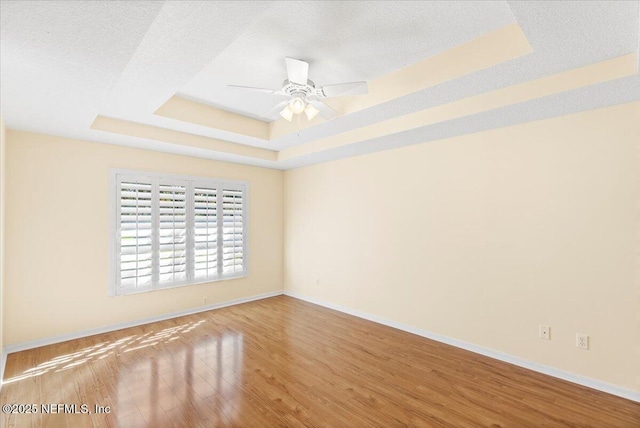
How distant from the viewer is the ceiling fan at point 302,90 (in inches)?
89.4

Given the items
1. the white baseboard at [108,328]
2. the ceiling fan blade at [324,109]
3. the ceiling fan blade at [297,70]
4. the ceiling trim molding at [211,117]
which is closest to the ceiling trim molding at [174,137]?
the ceiling trim molding at [211,117]

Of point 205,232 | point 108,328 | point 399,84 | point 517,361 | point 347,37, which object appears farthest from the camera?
point 205,232

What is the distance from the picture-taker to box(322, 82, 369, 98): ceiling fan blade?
2.32 metres

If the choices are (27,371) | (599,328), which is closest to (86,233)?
(27,371)

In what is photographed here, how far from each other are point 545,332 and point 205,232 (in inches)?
172

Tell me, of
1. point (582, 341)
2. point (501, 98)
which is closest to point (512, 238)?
point (582, 341)

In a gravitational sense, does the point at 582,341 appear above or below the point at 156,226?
below

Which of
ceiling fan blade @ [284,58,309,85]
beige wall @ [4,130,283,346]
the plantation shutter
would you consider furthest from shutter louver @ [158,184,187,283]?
ceiling fan blade @ [284,58,309,85]

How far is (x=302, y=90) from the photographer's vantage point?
97.3 inches

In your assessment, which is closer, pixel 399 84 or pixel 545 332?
pixel 399 84

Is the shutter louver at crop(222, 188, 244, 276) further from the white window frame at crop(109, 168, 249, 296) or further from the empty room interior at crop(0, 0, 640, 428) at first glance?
the empty room interior at crop(0, 0, 640, 428)

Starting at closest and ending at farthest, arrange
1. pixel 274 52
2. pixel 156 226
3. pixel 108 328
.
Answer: pixel 274 52
pixel 108 328
pixel 156 226

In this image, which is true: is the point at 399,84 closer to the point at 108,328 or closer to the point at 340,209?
the point at 340,209

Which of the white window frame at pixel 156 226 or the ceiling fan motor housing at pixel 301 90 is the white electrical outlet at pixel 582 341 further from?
the white window frame at pixel 156 226
